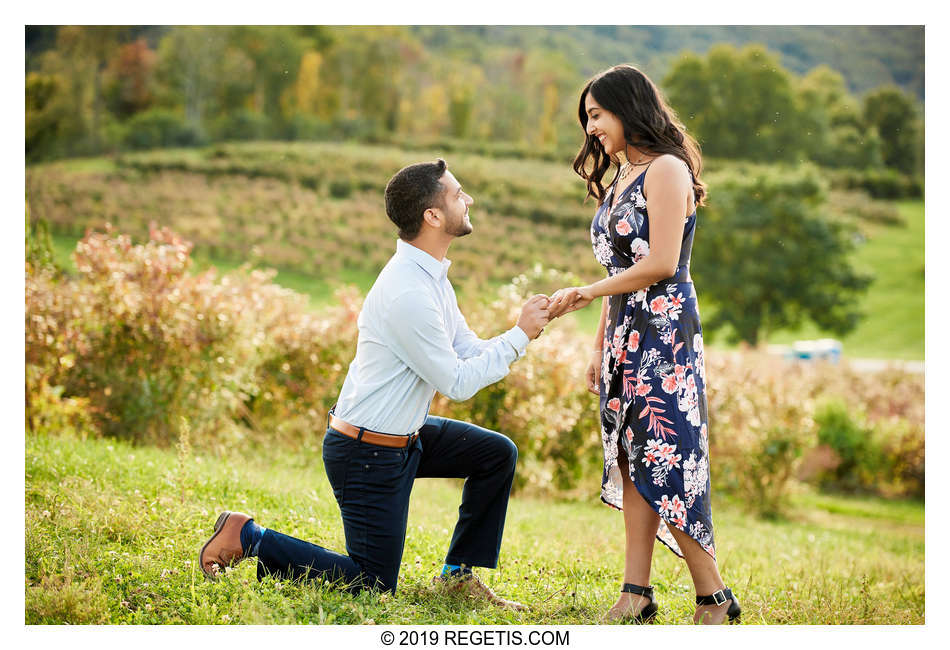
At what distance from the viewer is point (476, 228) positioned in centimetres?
1617

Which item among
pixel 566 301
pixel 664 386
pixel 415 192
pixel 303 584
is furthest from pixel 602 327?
pixel 303 584

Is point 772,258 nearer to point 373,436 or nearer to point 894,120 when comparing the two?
point 894,120

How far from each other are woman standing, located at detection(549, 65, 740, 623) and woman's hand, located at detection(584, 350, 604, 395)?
19 centimetres

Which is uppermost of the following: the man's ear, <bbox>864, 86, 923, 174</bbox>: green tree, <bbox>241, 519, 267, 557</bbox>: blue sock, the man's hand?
<bbox>864, 86, 923, 174</bbox>: green tree

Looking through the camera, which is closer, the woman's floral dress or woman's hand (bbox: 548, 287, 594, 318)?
the woman's floral dress

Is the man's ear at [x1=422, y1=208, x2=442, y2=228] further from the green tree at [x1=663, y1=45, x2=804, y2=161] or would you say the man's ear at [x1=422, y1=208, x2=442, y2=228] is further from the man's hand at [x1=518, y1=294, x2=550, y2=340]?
the green tree at [x1=663, y1=45, x2=804, y2=161]

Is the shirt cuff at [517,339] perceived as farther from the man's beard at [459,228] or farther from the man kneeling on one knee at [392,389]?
the man's beard at [459,228]

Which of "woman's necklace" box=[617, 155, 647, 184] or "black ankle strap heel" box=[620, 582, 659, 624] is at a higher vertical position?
"woman's necklace" box=[617, 155, 647, 184]

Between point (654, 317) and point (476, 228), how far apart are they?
13.4 meters

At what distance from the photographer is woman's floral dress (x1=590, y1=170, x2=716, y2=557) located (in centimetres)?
288

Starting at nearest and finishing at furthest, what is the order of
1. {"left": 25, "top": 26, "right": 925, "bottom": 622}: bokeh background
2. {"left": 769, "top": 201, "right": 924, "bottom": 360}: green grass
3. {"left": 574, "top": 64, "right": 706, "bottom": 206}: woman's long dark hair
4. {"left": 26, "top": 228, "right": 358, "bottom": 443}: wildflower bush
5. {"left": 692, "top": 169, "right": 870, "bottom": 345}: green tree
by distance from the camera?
{"left": 574, "top": 64, "right": 706, "bottom": 206}: woman's long dark hair < {"left": 26, "top": 228, "right": 358, "bottom": 443}: wildflower bush < {"left": 25, "top": 26, "right": 925, "bottom": 622}: bokeh background < {"left": 692, "top": 169, "right": 870, "bottom": 345}: green tree < {"left": 769, "top": 201, "right": 924, "bottom": 360}: green grass

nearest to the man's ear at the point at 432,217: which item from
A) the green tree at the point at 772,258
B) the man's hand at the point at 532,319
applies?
the man's hand at the point at 532,319

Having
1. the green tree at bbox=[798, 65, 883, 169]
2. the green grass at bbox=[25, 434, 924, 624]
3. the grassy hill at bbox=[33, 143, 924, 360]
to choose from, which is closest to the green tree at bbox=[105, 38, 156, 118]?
the grassy hill at bbox=[33, 143, 924, 360]

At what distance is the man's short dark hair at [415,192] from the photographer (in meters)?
2.93
